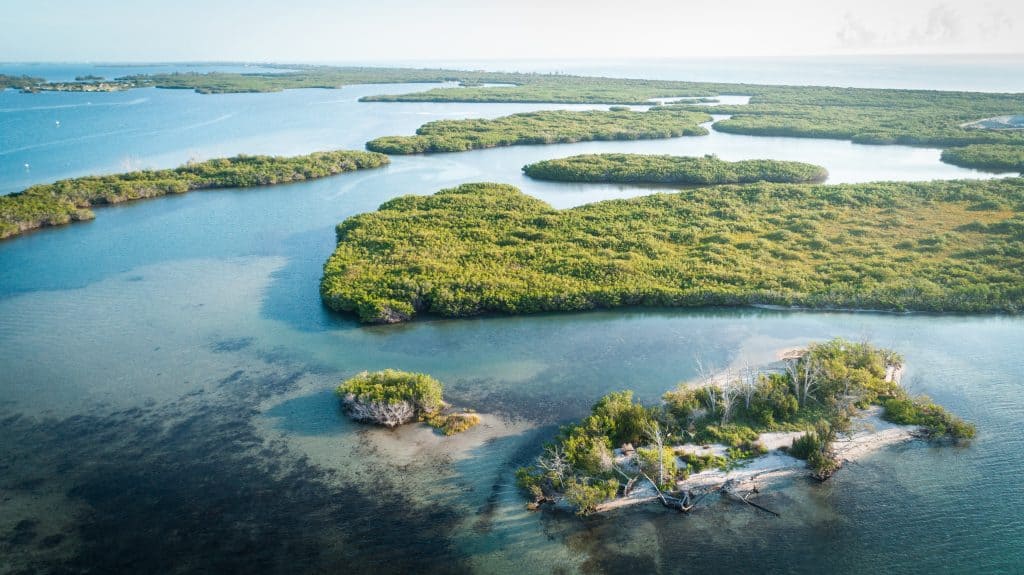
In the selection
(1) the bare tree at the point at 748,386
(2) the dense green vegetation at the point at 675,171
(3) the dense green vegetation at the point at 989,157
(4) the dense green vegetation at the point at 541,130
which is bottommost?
(1) the bare tree at the point at 748,386

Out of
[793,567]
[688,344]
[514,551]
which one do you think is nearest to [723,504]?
[793,567]

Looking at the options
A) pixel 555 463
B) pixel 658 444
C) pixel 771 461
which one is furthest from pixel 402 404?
pixel 771 461

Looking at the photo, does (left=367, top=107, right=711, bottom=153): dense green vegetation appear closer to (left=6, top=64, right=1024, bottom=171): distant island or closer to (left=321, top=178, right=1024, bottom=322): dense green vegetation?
(left=6, top=64, right=1024, bottom=171): distant island

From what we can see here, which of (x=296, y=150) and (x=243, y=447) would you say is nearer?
(x=243, y=447)

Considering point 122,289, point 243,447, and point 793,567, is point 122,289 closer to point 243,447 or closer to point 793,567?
point 243,447

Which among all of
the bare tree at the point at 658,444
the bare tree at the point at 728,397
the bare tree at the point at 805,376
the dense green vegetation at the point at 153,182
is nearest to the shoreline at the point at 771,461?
the bare tree at the point at 658,444

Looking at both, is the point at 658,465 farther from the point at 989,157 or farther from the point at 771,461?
the point at 989,157

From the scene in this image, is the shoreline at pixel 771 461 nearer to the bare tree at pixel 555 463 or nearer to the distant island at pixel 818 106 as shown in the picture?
the bare tree at pixel 555 463
